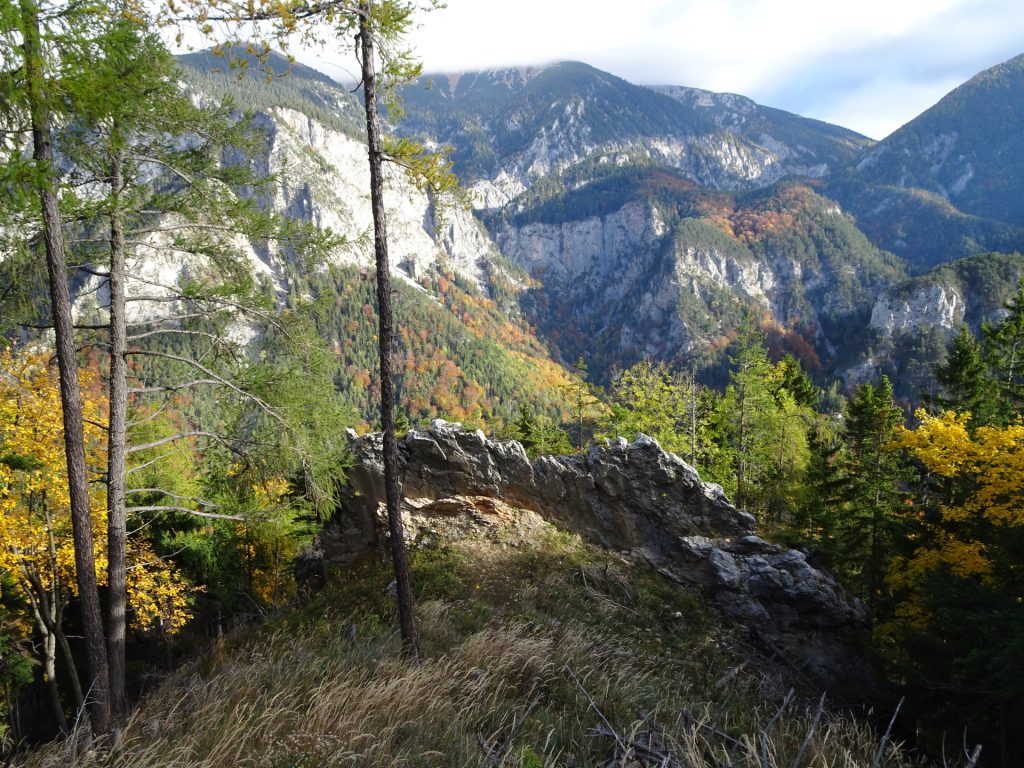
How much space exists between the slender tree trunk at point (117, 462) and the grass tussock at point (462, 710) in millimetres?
844

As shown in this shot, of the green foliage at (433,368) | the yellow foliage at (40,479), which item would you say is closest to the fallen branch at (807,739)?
the yellow foliage at (40,479)

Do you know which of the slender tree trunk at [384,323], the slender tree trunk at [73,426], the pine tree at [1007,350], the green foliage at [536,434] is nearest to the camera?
the slender tree trunk at [73,426]

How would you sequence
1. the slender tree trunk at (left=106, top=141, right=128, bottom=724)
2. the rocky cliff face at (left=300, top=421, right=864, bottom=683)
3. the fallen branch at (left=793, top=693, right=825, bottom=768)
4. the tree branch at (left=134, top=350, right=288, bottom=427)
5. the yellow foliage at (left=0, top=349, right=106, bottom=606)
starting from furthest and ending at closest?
1. the rocky cliff face at (left=300, top=421, right=864, bottom=683)
2. the yellow foliage at (left=0, top=349, right=106, bottom=606)
3. the tree branch at (left=134, top=350, right=288, bottom=427)
4. the slender tree trunk at (left=106, top=141, right=128, bottom=724)
5. the fallen branch at (left=793, top=693, right=825, bottom=768)

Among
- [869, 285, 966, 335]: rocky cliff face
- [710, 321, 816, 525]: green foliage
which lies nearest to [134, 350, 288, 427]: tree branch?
[710, 321, 816, 525]: green foliage

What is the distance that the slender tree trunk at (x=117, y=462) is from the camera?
690 cm

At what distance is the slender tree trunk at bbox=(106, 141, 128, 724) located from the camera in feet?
22.6

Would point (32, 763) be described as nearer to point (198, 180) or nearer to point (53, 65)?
point (53, 65)

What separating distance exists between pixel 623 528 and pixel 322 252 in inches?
450

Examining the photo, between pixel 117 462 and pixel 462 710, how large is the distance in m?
5.61

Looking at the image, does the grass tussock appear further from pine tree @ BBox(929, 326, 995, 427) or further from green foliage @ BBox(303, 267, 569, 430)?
green foliage @ BBox(303, 267, 569, 430)

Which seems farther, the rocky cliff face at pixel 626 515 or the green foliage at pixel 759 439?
the green foliage at pixel 759 439

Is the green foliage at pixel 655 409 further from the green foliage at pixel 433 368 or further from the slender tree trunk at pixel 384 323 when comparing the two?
the green foliage at pixel 433 368

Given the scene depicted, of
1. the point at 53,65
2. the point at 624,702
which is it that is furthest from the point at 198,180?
the point at 624,702

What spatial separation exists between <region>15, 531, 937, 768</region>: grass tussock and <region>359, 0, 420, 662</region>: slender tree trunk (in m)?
0.55
